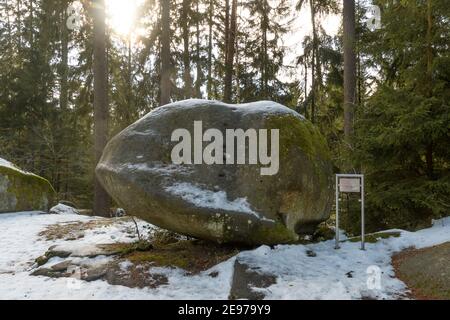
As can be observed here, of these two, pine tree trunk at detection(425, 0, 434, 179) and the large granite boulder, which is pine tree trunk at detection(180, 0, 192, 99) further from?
pine tree trunk at detection(425, 0, 434, 179)

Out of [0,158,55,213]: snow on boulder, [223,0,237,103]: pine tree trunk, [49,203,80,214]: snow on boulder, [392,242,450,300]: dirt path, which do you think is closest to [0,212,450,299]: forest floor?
[392,242,450,300]: dirt path

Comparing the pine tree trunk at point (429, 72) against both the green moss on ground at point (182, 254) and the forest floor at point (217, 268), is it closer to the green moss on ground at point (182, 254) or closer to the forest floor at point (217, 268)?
the forest floor at point (217, 268)

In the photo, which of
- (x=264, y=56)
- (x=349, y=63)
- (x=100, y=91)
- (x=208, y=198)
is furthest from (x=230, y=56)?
(x=208, y=198)

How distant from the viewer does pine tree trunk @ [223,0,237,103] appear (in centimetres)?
1319

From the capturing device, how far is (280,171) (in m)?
5.77

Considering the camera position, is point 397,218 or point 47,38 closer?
point 397,218

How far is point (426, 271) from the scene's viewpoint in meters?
5.02

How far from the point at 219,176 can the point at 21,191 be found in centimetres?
694

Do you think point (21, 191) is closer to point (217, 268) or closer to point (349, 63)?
point (217, 268)

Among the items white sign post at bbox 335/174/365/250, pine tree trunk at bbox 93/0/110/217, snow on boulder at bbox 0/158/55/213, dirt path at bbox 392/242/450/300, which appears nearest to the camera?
dirt path at bbox 392/242/450/300

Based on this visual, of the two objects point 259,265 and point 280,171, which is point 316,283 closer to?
point 259,265

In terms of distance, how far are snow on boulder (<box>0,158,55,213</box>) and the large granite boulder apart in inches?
191

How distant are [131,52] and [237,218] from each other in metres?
15.0
